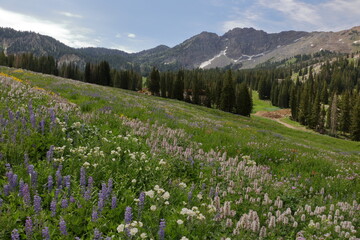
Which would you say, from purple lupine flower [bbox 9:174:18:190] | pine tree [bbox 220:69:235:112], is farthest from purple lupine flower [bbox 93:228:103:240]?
pine tree [bbox 220:69:235:112]

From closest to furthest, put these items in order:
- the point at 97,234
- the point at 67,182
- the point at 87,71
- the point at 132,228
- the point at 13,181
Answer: the point at 97,234
the point at 132,228
the point at 13,181
the point at 67,182
the point at 87,71

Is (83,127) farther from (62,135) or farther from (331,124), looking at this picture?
(331,124)

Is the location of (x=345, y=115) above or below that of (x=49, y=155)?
above

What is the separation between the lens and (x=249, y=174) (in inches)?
259

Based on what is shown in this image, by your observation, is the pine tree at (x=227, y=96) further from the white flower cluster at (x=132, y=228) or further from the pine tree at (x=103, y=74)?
the white flower cluster at (x=132, y=228)

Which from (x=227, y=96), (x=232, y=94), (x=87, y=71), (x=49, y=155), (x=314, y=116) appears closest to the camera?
(x=49, y=155)

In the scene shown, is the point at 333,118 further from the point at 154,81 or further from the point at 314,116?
the point at 154,81

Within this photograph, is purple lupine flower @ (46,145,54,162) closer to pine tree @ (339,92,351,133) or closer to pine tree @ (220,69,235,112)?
pine tree @ (220,69,235,112)

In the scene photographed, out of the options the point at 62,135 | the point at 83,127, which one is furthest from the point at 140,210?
the point at 83,127

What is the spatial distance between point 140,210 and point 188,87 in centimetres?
13749

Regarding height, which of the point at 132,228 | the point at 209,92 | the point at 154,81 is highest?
the point at 154,81

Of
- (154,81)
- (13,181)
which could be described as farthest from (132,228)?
(154,81)

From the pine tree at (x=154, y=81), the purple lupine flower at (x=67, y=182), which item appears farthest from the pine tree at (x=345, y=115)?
the purple lupine flower at (x=67, y=182)

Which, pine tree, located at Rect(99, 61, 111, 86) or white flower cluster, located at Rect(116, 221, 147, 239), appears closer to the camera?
white flower cluster, located at Rect(116, 221, 147, 239)
